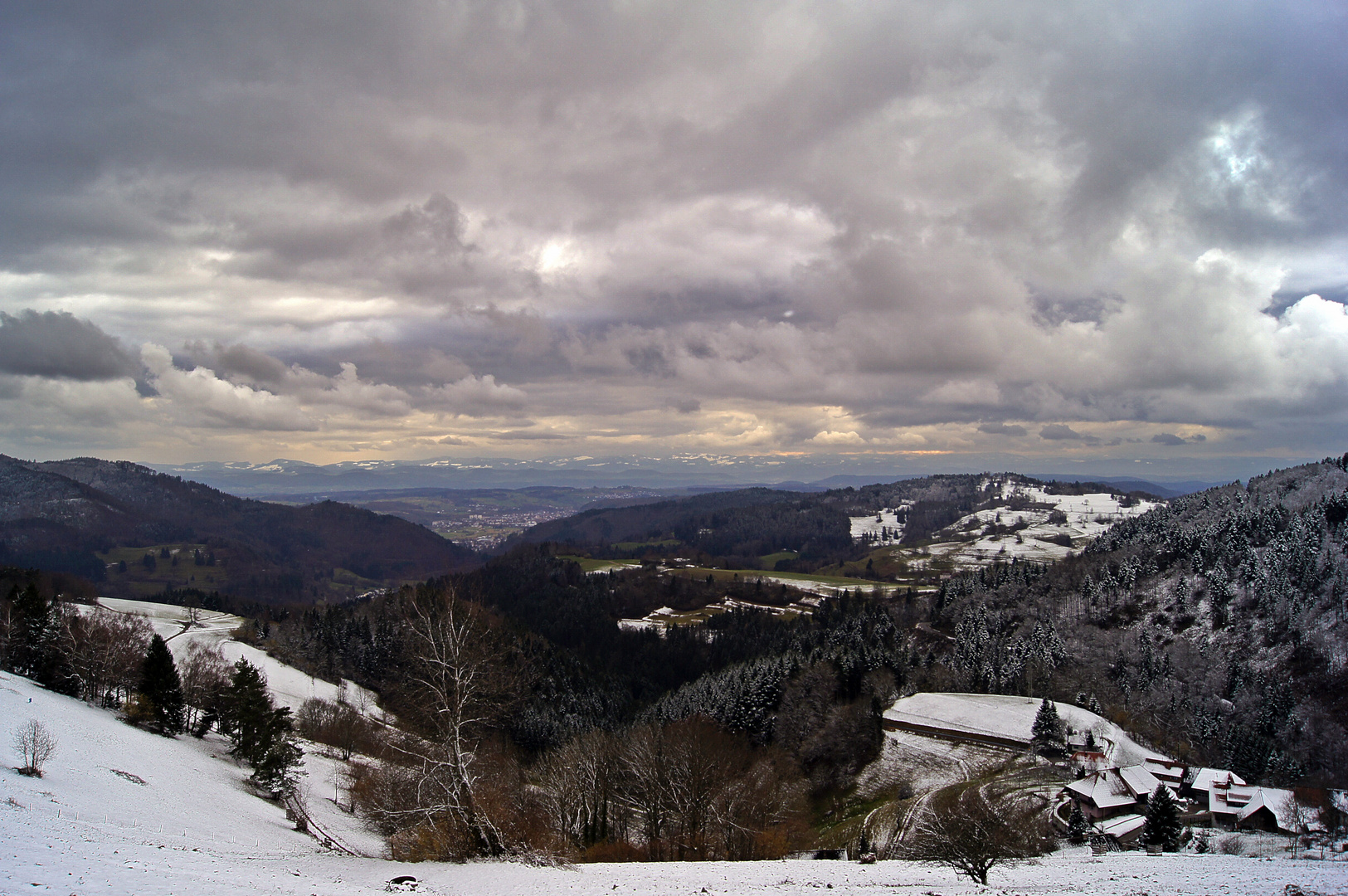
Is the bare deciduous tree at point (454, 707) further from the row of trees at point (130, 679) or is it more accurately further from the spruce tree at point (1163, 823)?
the spruce tree at point (1163, 823)

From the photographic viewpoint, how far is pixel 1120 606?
143000 millimetres

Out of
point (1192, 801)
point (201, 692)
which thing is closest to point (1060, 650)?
point (1192, 801)

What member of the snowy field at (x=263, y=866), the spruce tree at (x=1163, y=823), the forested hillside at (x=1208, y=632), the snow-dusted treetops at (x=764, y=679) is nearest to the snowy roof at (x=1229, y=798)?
the snow-dusted treetops at (x=764, y=679)

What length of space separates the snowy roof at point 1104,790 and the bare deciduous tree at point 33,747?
68.5m

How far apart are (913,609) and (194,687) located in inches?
6391

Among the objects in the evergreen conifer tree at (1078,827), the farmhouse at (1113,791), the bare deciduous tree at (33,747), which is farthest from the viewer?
the farmhouse at (1113,791)

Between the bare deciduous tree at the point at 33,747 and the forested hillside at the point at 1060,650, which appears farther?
the forested hillside at the point at 1060,650

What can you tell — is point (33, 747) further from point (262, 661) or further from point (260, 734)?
point (262, 661)

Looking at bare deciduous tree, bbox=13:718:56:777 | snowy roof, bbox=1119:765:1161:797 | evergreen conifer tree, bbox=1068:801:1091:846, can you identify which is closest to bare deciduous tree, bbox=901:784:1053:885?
evergreen conifer tree, bbox=1068:801:1091:846

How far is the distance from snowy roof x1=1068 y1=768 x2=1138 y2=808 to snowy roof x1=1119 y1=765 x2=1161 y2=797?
1.07 ft

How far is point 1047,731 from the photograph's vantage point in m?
66.9

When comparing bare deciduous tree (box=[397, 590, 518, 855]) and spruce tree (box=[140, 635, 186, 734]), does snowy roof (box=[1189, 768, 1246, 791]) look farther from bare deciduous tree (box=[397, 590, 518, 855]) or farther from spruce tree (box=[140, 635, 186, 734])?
spruce tree (box=[140, 635, 186, 734])

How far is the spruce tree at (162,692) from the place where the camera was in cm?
5331

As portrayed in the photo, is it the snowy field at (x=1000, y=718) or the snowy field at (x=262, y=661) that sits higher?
the snowy field at (x=1000, y=718)
